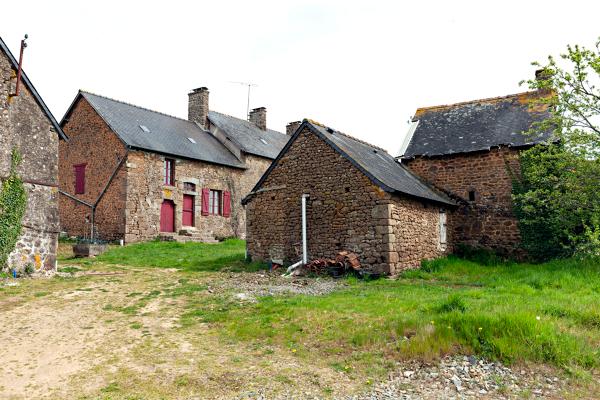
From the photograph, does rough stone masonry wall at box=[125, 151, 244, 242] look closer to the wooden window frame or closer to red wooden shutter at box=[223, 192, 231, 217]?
red wooden shutter at box=[223, 192, 231, 217]

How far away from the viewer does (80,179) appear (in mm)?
24688

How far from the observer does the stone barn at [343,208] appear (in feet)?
44.8

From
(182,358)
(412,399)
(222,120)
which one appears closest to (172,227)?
(222,120)

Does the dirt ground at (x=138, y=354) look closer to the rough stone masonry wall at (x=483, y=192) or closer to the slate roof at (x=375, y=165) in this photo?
the slate roof at (x=375, y=165)

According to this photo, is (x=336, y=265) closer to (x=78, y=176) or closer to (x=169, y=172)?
(x=169, y=172)

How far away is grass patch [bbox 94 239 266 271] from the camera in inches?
643

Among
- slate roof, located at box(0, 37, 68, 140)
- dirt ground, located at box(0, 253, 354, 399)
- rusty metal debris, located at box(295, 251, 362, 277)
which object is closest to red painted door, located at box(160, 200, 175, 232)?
slate roof, located at box(0, 37, 68, 140)

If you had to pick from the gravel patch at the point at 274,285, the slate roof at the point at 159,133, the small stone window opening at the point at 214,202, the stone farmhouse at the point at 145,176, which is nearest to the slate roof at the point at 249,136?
the stone farmhouse at the point at 145,176

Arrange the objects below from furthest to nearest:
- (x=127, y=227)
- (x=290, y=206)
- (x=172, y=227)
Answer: (x=172, y=227) → (x=127, y=227) → (x=290, y=206)

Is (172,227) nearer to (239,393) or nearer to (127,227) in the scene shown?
(127,227)

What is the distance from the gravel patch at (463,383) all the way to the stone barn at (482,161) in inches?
463

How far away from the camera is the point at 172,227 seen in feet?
81.6

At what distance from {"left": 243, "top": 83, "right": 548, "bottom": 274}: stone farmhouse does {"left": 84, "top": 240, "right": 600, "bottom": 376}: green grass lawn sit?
229cm

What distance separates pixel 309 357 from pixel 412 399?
1824 millimetres
